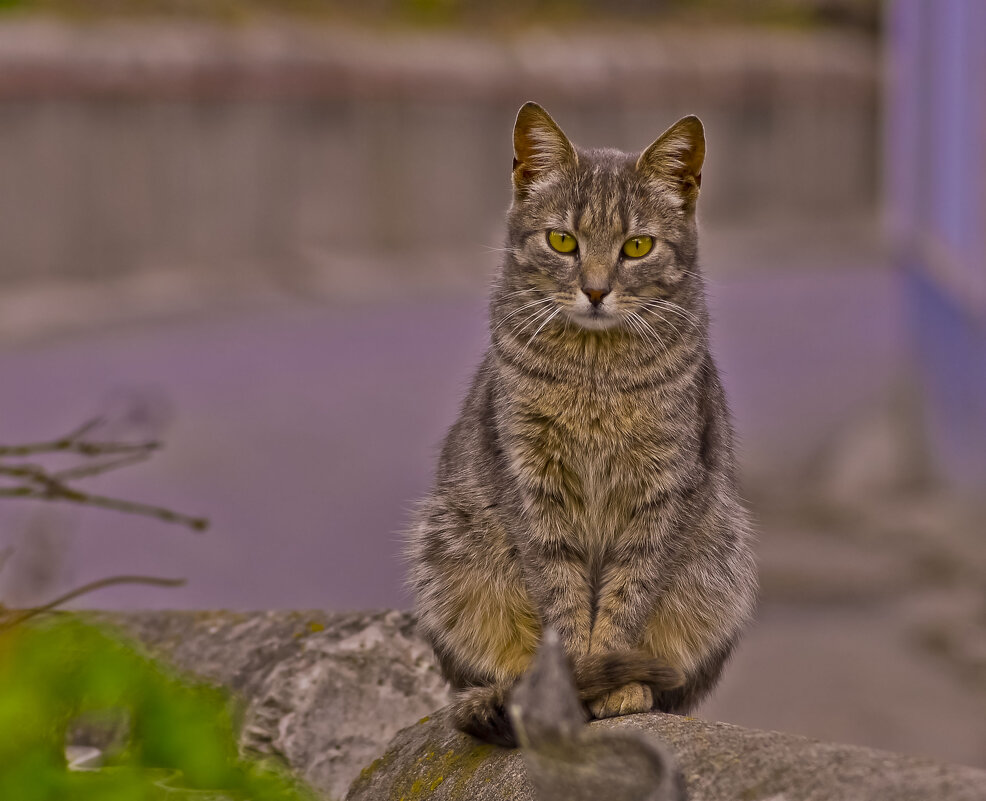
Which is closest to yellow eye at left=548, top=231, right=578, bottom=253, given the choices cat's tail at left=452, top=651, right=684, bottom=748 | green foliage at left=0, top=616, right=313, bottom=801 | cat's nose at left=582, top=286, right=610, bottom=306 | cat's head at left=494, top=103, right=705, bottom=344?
cat's head at left=494, top=103, right=705, bottom=344

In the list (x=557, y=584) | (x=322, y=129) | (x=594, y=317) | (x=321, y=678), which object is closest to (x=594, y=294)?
(x=594, y=317)

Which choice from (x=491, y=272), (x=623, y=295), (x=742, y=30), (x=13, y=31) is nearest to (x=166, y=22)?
(x=13, y=31)

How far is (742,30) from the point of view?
9.14 metres

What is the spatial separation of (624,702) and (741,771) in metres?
0.46

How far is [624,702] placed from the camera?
223 cm

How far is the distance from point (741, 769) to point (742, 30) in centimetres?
825

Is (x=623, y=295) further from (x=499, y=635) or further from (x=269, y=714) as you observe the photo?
(x=269, y=714)

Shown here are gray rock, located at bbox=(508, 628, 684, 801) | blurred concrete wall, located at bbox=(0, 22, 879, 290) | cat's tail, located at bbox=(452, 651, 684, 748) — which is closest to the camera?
gray rock, located at bbox=(508, 628, 684, 801)

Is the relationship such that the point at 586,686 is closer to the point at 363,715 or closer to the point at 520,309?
the point at 520,309

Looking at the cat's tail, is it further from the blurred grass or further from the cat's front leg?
the blurred grass

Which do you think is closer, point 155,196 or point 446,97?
point 155,196

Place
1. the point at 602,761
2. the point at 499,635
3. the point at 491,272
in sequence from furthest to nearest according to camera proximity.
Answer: the point at 491,272, the point at 499,635, the point at 602,761

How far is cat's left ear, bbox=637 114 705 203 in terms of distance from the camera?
2.35 meters

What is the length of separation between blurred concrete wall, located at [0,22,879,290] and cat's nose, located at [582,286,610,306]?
475 cm
